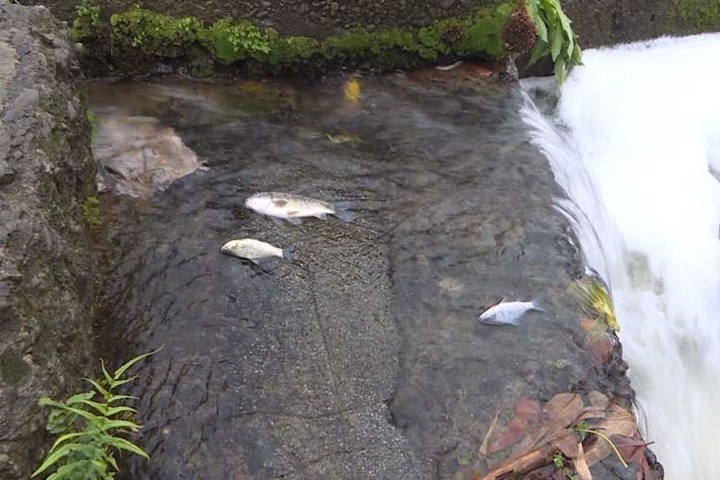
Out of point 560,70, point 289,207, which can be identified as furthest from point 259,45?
point 560,70

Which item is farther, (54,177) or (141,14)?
(141,14)

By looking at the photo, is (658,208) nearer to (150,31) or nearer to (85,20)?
(150,31)

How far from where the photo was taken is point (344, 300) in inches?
175

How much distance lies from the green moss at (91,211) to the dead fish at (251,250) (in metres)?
1.01

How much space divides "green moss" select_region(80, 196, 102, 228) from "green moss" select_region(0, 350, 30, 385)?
181 cm

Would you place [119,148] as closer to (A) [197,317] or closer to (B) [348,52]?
(A) [197,317]

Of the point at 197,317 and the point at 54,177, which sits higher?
the point at 54,177

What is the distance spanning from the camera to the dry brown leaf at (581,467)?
11.3 feet

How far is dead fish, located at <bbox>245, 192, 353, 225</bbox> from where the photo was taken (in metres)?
5.04

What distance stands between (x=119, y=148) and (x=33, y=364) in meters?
3.05

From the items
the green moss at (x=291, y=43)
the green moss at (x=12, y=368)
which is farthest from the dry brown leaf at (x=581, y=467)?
the green moss at (x=291, y=43)

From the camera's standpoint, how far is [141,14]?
266 inches

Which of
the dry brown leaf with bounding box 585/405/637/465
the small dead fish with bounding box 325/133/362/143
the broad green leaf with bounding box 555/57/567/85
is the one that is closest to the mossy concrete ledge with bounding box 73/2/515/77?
the broad green leaf with bounding box 555/57/567/85

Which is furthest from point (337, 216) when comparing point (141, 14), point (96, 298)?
point (141, 14)
